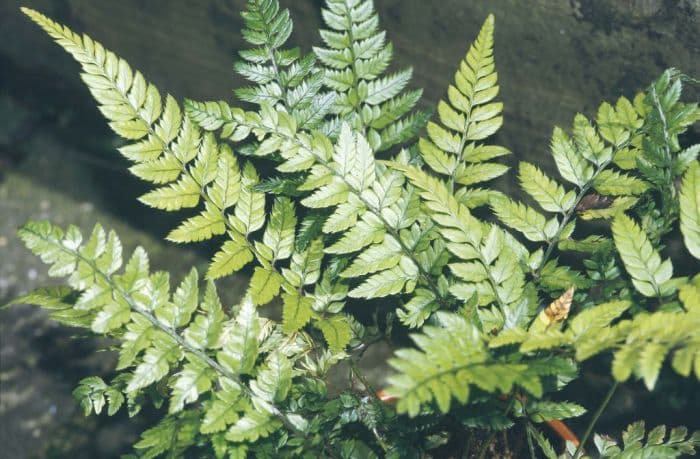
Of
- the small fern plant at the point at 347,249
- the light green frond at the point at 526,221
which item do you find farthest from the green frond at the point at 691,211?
the light green frond at the point at 526,221

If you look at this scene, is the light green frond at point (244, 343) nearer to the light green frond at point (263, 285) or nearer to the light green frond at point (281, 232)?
the light green frond at point (263, 285)

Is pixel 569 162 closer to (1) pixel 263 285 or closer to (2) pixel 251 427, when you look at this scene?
(1) pixel 263 285

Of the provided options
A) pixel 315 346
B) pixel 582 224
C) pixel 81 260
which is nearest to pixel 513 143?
pixel 582 224

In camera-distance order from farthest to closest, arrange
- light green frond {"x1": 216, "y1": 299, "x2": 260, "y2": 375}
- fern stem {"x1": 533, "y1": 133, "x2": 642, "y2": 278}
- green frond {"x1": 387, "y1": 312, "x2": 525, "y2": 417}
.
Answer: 1. fern stem {"x1": 533, "y1": 133, "x2": 642, "y2": 278}
2. light green frond {"x1": 216, "y1": 299, "x2": 260, "y2": 375}
3. green frond {"x1": 387, "y1": 312, "x2": 525, "y2": 417}

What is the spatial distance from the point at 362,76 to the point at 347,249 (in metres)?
0.42

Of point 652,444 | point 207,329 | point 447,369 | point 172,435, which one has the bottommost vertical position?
point 172,435

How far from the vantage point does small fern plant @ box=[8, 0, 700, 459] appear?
47.5 inches

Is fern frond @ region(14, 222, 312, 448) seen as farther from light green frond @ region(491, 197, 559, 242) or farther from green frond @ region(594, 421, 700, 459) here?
green frond @ region(594, 421, 700, 459)

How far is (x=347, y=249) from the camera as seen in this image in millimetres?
1321

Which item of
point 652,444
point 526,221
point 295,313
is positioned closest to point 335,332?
point 295,313

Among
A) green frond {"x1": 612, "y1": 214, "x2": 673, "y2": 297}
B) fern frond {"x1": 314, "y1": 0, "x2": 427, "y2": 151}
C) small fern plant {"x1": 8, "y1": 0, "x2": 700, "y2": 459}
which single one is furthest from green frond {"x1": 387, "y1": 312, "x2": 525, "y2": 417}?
fern frond {"x1": 314, "y1": 0, "x2": 427, "y2": 151}

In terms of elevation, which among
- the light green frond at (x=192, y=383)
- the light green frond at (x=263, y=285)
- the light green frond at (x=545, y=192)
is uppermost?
the light green frond at (x=545, y=192)

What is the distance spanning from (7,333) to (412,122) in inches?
72.6

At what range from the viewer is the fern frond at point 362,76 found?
1.46 m
